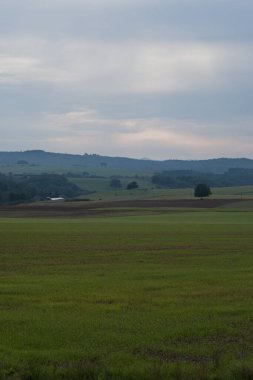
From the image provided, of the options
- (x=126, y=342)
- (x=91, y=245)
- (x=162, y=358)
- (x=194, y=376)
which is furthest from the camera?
(x=91, y=245)

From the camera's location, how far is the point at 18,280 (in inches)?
920

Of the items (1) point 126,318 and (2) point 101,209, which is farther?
(2) point 101,209

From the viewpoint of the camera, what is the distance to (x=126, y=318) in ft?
52.4

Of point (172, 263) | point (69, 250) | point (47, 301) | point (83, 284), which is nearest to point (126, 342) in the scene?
point (47, 301)

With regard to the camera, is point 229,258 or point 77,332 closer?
point 77,332

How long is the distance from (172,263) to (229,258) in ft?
12.3

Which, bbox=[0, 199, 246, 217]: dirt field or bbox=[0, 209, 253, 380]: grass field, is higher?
bbox=[0, 209, 253, 380]: grass field

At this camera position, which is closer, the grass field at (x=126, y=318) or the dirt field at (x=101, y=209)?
the grass field at (x=126, y=318)

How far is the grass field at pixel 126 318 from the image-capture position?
11539 mm

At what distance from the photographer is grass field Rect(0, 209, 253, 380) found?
11539mm

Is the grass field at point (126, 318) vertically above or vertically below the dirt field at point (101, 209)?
above

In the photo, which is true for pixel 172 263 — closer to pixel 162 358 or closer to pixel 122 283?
pixel 122 283

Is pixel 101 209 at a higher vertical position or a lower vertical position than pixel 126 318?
lower

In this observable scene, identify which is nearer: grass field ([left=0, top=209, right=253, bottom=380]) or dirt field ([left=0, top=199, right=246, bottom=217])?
grass field ([left=0, top=209, right=253, bottom=380])
